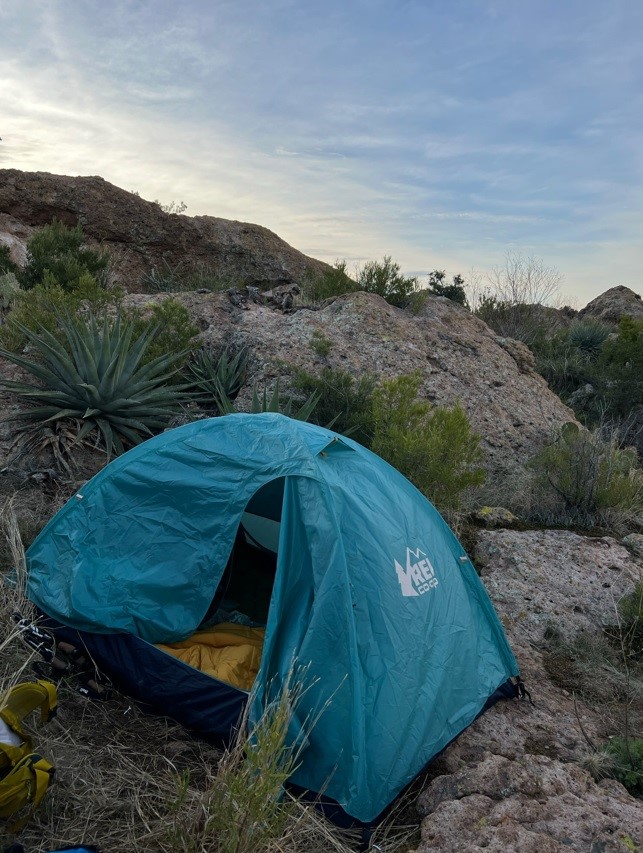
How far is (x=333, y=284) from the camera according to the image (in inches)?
398

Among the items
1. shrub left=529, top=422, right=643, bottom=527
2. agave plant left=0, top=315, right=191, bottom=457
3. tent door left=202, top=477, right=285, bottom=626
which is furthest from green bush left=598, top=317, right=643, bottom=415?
tent door left=202, top=477, right=285, bottom=626

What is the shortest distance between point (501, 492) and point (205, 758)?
4.32 m

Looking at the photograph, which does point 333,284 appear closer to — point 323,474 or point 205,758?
point 323,474

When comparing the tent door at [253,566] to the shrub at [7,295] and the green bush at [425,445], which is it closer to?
the green bush at [425,445]

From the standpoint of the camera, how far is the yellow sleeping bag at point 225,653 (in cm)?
358

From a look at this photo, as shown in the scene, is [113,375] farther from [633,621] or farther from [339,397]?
[633,621]

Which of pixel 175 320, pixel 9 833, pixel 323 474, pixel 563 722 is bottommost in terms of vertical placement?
pixel 9 833

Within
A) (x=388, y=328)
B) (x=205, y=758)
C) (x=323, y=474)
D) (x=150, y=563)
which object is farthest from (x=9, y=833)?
(x=388, y=328)

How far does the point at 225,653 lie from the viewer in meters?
3.74

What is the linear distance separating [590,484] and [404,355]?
276 cm

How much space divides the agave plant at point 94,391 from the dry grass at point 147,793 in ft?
7.89

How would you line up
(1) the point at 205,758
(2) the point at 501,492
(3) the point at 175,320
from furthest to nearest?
1. (3) the point at 175,320
2. (2) the point at 501,492
3. (1) the point at 205,758

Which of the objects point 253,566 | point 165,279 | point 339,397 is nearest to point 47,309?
point 339,397

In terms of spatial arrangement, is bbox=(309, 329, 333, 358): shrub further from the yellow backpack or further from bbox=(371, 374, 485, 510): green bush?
the yellow backpack
